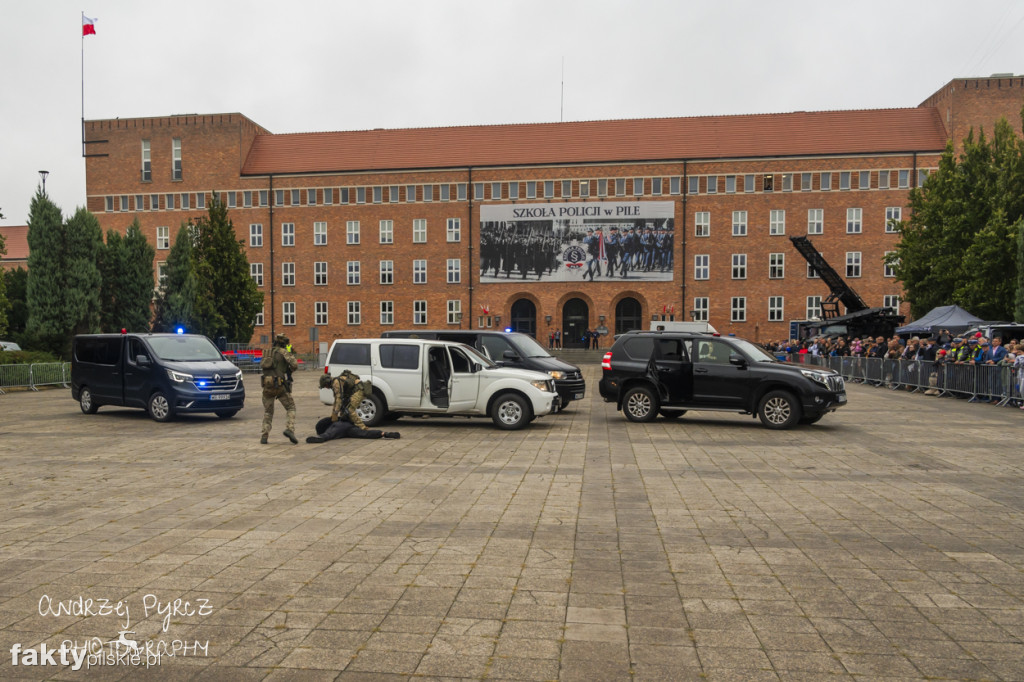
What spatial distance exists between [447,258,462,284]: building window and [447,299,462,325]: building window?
1681mm

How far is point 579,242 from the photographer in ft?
199

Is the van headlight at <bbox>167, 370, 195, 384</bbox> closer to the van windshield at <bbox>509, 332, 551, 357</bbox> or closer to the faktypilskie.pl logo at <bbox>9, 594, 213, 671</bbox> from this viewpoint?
the van windshield at <bbox>509, 332, 551, 357</bbox>

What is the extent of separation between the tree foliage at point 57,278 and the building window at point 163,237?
33.0 meters

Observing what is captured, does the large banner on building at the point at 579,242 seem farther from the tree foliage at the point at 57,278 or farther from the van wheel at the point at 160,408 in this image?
the van wheel at the point at 160,408

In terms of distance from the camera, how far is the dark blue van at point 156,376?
1652 centimetres

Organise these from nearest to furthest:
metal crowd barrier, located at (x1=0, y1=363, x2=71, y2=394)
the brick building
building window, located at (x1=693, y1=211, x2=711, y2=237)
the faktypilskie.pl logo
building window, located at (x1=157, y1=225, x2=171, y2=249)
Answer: the faktypilskie.pl logo → metal crowd barrier, located at (x1=0, y1=363, x2=71, y2=394) → the brick building → building window, located at (x1=693, y1=211, x2=711, y2=237) → building window, located at (x1=157, y1=225, x2=171, y2=249)

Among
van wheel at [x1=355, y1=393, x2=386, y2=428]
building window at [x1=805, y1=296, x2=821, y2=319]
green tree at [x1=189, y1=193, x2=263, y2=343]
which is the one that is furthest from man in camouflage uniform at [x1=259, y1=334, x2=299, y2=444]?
building window at [x1=805, y1=296, x2=821, y2=319]

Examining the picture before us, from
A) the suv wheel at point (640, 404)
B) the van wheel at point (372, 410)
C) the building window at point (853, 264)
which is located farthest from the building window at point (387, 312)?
the suv wheel at point (640, 404)

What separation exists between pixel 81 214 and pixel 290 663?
35.9 m

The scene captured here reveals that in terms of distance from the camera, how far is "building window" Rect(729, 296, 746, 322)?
59594 mm

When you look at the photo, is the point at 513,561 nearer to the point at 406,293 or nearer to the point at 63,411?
the point at 63,411

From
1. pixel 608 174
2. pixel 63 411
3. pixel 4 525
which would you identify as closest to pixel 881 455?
pixel 4 525

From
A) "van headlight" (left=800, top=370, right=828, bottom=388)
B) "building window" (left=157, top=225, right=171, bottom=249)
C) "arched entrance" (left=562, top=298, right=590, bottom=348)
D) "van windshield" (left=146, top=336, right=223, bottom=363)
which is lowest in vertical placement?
"van headlight" (left=800, top=370, right=828, bottom=388)

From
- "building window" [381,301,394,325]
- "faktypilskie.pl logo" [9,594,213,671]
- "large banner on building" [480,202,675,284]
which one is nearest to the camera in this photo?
"faktypilskie.pl logo" [9,594,213,671]
